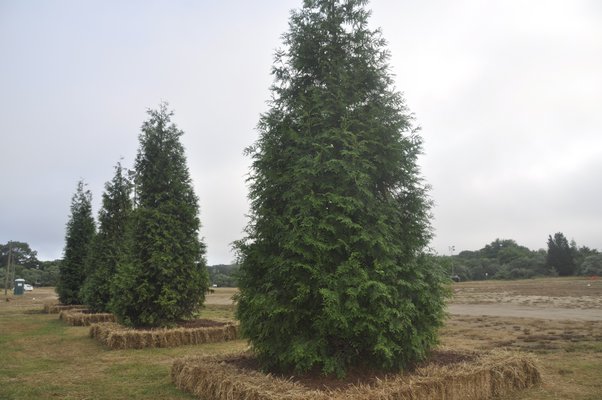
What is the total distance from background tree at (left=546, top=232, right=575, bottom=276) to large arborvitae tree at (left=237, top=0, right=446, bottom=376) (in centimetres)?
8376

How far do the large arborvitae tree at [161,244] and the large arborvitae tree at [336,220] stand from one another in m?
7.24

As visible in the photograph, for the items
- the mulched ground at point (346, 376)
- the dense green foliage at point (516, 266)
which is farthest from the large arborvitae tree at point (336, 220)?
the dense green foliage at point (516, 266)

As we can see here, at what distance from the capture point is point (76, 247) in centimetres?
2703

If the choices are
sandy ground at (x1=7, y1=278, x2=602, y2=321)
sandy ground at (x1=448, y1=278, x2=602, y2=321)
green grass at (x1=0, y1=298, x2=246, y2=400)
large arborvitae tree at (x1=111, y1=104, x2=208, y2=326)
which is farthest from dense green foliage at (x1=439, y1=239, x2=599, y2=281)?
green grass at (x1=0, y1=298, x2=246, y2=400)

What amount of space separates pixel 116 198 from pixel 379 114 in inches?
693

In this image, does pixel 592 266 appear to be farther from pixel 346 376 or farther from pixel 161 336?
pixel 346 376

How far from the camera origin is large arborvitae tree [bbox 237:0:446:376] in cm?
610

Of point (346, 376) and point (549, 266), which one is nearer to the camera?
point (346, 376)

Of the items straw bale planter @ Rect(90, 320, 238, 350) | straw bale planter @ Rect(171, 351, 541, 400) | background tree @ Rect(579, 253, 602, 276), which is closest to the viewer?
straw bale planter @ Rect(171, 351, 541, 400)

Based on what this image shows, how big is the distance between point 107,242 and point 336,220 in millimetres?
17200

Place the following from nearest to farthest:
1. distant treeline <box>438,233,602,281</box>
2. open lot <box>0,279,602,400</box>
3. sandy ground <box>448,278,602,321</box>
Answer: open lot <box>0,279,602,400</box>
sandy ground <box>448,278,602,321</box>
distant treeline <box>438,233,602,281</box>

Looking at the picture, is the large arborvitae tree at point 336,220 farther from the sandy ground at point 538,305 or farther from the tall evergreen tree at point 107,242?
the tall evergreen tree at point 107,242

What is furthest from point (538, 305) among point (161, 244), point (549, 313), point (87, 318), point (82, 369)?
point (82, 369)

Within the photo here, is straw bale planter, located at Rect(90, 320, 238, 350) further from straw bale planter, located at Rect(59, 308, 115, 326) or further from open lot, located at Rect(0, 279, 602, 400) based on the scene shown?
straw bale planter, located at Rect(59, 308, 115, 326)
